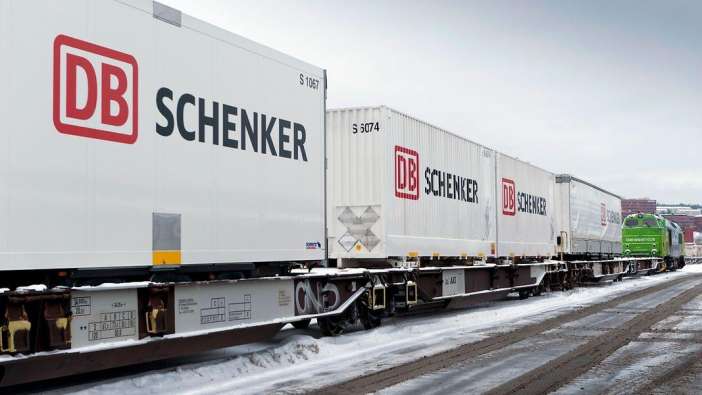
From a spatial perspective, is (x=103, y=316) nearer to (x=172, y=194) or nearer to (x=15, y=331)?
(x=15, y=331)

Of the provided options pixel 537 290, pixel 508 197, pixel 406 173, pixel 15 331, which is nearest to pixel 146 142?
pixel 15 331

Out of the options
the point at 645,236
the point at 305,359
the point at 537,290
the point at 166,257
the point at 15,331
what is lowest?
the point at 305,359

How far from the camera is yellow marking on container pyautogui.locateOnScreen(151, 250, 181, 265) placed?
8.02 meters

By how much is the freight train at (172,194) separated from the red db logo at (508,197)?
5.87 metres

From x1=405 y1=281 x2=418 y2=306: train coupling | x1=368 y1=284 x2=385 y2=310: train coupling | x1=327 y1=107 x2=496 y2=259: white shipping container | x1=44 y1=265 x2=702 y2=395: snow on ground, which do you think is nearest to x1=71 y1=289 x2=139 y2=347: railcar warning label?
x1=44 y1=265 x2=702 y2=395: snow on ground

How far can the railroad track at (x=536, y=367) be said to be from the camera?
314 inches

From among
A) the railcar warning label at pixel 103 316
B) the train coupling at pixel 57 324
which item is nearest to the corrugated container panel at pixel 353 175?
the railcar warning label at pixel 103 316

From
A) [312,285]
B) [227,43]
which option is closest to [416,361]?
[312,285]

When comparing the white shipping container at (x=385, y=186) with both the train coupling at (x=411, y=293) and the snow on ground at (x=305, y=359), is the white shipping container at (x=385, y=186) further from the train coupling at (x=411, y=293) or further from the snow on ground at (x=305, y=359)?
the snow on ground at (x=305, y=359)

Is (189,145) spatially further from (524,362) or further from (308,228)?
(524,362)

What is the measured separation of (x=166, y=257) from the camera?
8.16 m

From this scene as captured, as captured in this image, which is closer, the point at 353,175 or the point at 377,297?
the point at 377,297

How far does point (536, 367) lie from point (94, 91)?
20.3ft

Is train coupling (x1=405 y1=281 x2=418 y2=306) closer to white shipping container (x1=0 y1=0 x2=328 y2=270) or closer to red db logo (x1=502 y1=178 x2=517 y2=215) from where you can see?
white shipping container (x1=0 y1=0 x2=328 y2=270)
